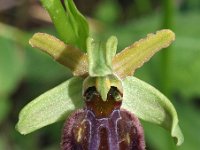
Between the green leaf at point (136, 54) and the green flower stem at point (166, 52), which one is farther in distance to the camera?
the green flower stem at point (166, 52)

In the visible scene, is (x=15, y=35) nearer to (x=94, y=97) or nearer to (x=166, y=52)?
(x=166, y=52)

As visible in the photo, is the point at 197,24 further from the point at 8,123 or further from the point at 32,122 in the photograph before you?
the point at 32,122

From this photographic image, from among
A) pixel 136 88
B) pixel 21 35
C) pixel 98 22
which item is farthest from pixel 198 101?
pixel 136 88

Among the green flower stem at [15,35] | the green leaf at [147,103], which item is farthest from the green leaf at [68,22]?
the green flower stem at [15,35]

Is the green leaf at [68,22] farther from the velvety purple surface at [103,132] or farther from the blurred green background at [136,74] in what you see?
the blurred green background at [136,74]

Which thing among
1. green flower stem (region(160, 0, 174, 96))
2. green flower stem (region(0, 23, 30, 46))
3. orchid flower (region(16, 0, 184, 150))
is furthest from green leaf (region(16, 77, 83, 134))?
green flower stem (region(0, 23, 30, 46))

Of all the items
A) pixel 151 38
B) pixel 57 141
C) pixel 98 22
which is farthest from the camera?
pixel 98 22

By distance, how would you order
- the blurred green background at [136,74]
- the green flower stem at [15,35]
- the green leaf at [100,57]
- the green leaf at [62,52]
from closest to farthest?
the green leaf at [100,57] < the green leaf at [62,52] < the blurred green background at [136,74] < the green flower stem at [15,35]
